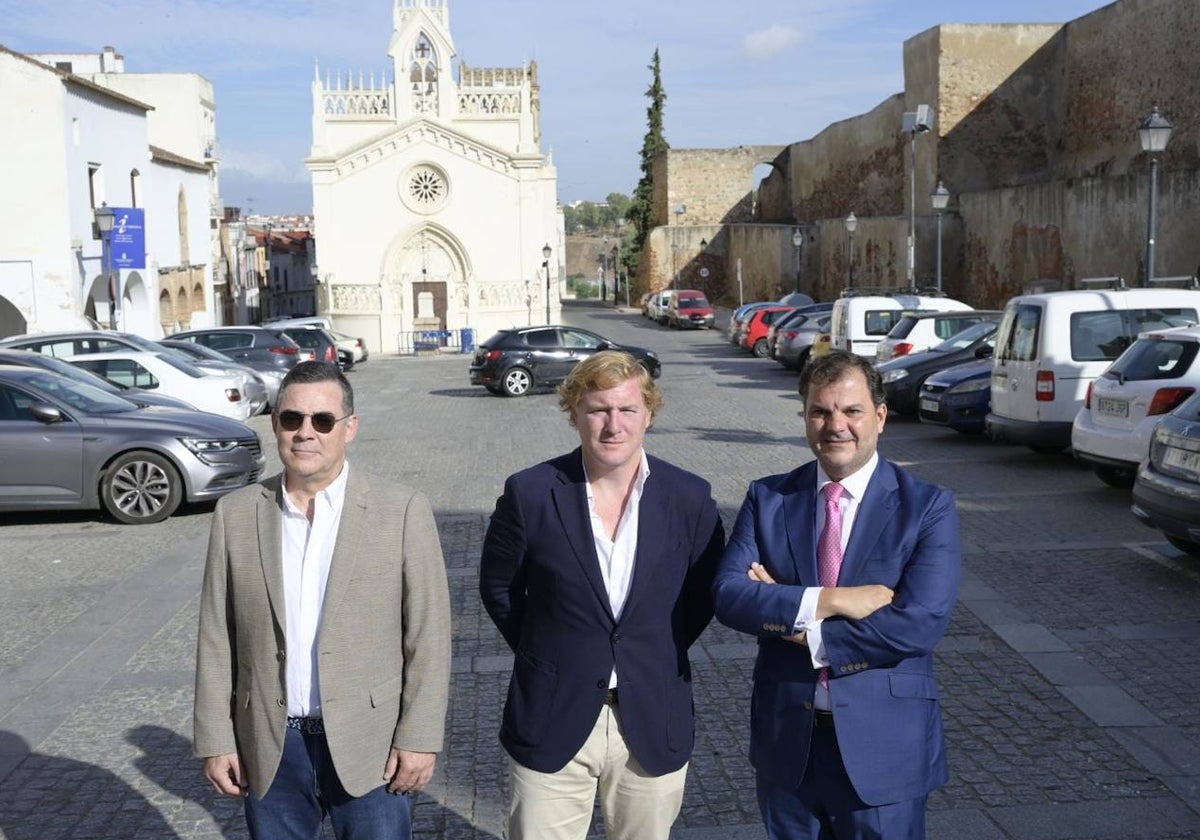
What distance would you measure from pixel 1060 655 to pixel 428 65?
2014 inches

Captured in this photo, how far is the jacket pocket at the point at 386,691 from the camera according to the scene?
3.57 meters

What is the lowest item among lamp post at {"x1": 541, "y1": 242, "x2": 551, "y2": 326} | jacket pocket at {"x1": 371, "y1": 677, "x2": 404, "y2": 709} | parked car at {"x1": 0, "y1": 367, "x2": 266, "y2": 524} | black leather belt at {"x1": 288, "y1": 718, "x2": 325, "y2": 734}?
parked car at {"x1": 0, "y1": 367, "x2": 266, "y2": 524}

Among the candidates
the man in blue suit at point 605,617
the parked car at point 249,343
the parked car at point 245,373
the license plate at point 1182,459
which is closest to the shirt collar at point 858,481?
the man in blue suit at point 605,617

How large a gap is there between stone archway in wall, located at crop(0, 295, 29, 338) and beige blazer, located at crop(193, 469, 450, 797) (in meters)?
30.1

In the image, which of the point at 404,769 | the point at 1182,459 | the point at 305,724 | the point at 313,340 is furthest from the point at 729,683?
the point at 313,340

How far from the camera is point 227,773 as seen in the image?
3566 millimetres

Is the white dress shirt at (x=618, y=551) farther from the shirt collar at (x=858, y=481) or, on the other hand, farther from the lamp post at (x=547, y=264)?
the lamp post at (x=547, y=264)

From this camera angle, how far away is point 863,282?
45.2 m

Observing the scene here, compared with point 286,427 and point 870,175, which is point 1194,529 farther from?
point 870,175

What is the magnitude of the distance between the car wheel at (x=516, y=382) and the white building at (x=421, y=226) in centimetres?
2545

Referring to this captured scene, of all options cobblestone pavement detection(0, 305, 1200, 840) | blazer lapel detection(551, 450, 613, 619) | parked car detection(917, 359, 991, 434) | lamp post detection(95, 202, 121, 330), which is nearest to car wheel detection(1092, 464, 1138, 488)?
cobblestone pavement detection(0, 305, 1200, 840)

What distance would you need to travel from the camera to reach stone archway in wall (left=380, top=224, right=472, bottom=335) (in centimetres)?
5203

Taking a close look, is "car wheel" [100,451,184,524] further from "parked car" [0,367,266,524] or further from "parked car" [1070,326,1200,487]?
"parked car" [1070,326,1200,487]

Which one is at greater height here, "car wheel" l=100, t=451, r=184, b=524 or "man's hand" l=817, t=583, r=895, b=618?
"man's hand" l=817, t=583, r=895, b=618
